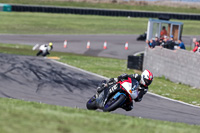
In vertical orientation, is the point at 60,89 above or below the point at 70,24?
above

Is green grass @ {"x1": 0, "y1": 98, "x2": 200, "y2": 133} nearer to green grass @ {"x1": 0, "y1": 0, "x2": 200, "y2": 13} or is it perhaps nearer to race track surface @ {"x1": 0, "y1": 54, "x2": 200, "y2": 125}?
race track surface @ {"x1": 0, "y1": 54, "x2": 200, "y2": 125}

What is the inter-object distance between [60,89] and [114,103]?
562 cm

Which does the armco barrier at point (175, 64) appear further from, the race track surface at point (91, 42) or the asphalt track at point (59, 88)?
the race track surface at point (91, 42)

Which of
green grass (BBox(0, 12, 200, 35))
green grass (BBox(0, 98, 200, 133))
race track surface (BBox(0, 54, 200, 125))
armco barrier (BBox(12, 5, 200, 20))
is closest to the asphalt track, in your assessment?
race track surface (BBox(0, 54, 200, 125))

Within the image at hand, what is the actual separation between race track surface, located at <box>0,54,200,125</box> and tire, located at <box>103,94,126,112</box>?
2.18 meters

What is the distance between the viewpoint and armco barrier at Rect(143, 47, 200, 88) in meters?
17.5

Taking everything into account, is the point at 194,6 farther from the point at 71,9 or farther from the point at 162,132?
the point at 162,132

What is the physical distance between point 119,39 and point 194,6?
29.8 metres

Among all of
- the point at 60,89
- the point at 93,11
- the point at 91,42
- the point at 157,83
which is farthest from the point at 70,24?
the point at 60,89

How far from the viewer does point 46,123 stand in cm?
600

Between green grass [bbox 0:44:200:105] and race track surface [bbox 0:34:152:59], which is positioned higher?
green grass [bbox 0:44:200:105]

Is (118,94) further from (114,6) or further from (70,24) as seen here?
(114,6)

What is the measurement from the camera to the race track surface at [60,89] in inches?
470

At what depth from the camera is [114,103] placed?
9.07 metres
